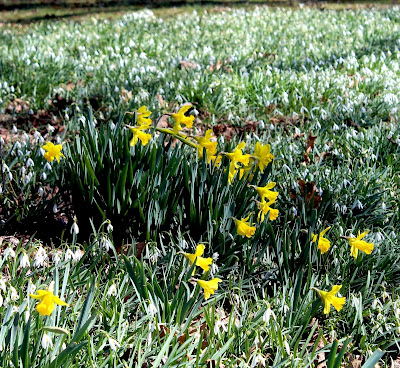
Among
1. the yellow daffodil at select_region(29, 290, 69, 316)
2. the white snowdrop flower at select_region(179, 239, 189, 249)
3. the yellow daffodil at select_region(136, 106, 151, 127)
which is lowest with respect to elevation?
the white snowdrop flower at select_region(179, 239, 189, 249)

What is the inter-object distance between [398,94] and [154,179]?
3.08 meters

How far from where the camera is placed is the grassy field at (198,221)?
6.55 feet

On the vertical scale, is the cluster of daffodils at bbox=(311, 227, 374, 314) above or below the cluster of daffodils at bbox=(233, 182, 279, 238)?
below

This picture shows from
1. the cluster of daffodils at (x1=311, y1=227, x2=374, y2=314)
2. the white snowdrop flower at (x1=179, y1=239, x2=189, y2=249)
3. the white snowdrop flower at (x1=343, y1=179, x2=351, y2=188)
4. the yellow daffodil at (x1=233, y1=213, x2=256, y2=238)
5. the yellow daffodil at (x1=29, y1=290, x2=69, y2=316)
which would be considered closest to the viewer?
the yellow daffodil at (x1=29, y1=290, x2=69, y2=316)

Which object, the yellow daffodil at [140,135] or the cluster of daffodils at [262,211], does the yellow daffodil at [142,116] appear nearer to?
the yellow daffodil at [140,135]

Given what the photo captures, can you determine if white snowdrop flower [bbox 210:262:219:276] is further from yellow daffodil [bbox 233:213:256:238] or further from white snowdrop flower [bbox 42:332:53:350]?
white snowdrop flower [bbox 42:332:53:350]

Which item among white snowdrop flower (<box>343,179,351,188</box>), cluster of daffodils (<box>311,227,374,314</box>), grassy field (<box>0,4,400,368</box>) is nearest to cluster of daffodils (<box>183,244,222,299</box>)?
grassy field (<box>0,4,400,368</box>)

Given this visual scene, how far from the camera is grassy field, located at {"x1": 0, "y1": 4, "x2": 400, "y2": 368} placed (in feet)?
6.55

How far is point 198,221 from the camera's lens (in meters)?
2.71

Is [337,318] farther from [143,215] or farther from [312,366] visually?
[143,215]

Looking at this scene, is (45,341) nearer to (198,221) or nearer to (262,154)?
(198,221)

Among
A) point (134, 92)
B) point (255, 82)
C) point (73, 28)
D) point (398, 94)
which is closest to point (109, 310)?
point (134, 92)

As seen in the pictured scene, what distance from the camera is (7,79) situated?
4.96m

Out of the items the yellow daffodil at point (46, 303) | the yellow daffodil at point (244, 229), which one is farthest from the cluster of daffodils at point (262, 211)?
the yellow daffodil at point (46, 303)
